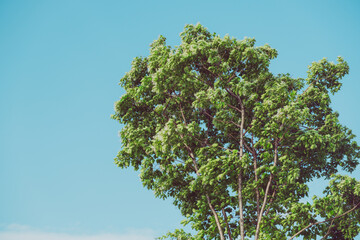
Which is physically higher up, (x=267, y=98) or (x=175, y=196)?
(x=267, y=98)

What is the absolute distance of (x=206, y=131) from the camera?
15531 mm

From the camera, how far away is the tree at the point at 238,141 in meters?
12.4

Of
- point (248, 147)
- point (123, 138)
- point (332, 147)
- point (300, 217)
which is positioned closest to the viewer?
point (300, 217)

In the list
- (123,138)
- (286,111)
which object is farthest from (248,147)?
(123,138)

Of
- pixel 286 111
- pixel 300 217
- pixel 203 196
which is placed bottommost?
pixel 300 217

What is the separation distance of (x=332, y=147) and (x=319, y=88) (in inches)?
137

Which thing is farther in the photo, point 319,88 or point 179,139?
point 319,88

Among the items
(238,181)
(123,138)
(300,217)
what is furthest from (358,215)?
(123,138)

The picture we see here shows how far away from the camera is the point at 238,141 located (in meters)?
14.9

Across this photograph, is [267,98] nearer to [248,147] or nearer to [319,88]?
[248,147]

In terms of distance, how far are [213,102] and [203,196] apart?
402cm

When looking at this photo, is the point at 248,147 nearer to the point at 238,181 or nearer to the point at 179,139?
the point at 238,181

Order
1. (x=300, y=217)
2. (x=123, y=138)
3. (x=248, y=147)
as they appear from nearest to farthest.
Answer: (x=300, y=217)
(x=248, y=147)
(x=123, y=138)

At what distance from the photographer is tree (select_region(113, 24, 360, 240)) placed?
12.4 m
